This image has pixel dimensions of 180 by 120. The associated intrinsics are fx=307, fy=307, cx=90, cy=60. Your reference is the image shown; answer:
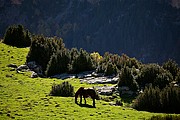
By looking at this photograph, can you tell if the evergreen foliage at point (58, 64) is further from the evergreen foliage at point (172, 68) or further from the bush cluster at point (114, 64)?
the evergreen foliage at point (172, 68)

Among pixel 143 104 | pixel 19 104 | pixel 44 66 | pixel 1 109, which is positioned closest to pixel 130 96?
pixel 143 104

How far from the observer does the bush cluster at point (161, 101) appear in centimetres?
3294

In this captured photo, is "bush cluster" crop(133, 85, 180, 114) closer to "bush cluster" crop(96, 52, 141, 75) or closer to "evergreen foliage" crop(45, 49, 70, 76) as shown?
"bush cluster" crop(96, 52, 141, 75)

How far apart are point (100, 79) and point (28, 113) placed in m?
24.5

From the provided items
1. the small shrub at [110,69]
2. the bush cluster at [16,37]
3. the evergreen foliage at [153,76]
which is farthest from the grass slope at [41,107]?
the bush cluster at [16,37]

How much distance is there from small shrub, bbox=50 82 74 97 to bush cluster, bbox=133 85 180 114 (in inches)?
335

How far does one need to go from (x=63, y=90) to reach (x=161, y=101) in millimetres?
11563

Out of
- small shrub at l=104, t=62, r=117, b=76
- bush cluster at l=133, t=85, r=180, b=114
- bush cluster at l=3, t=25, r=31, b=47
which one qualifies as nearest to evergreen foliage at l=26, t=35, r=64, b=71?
bush cluster at l=3, t=25, r=31, b=47

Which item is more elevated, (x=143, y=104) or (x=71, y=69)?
(x=71, y=69)

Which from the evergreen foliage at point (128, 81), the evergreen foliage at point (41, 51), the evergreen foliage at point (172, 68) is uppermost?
the evergreen foliage at point (41, 51)

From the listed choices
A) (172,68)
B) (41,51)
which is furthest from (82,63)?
(172,68)

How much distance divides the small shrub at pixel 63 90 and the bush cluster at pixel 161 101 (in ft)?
27.9

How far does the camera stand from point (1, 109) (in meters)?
25.3

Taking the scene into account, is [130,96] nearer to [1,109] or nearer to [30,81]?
[30,81]
